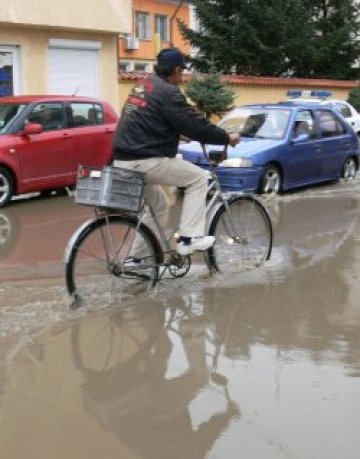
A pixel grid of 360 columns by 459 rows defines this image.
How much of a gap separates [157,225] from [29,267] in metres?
1.75

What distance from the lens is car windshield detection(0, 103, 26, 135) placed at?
10.9 m

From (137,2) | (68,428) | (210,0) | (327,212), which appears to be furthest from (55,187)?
(137,2)

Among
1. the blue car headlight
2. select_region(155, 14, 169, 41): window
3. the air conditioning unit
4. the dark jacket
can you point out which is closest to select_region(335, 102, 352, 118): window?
the blue car headlight

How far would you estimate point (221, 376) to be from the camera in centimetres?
439

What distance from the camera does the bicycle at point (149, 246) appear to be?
555cm

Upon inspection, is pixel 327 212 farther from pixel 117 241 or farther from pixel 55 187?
pixel 117 241

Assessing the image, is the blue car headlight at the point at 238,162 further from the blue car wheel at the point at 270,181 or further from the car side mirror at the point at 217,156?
the car side mirror at the point at 217,156

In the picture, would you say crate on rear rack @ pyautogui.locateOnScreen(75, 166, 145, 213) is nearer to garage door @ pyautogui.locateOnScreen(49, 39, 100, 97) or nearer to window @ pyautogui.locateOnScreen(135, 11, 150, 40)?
garage door @ pyautogui.locateOnScreen(49, 39, 100, 97)

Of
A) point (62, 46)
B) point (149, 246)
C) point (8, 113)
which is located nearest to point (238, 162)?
point (8, 113)

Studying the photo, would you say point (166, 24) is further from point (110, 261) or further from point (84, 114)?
point (110, 261)

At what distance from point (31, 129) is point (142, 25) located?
122ft

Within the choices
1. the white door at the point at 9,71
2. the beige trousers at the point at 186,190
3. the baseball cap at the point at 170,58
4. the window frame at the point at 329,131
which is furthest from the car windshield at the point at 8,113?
the white door at the point at 9,71

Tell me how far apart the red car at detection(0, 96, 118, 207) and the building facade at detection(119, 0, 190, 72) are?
31.0 m

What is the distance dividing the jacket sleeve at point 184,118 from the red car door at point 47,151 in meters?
5.57
